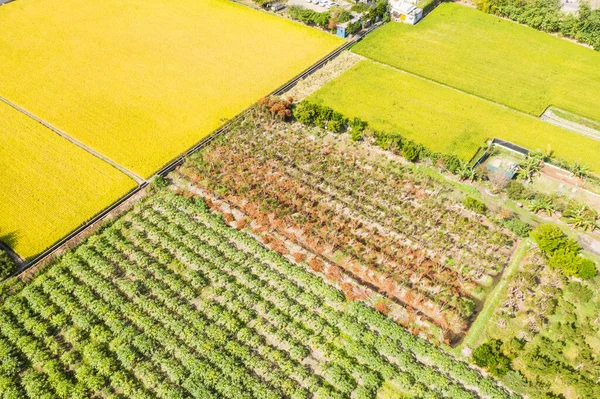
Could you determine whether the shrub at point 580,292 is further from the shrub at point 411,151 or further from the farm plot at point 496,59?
the farm plot at point 496,59

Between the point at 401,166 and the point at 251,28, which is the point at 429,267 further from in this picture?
the point at 251,28

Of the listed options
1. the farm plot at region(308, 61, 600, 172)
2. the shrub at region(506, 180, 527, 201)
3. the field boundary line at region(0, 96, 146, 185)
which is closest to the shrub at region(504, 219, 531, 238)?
the shrub at region(506, 180, 527, 201)

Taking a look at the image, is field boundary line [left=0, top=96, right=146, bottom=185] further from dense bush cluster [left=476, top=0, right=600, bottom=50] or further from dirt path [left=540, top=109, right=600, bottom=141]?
dense bush cluster [left=476, top=0, right=600, bottom=50]

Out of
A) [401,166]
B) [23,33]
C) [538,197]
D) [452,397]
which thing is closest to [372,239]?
[401,166]

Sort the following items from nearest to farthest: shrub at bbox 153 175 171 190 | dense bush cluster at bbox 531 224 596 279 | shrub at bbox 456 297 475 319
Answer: shrub at bbox 456 297 475 319
dense bush cluster at bbox 531 224 596 279
shrub at bbox 153 175 171 190

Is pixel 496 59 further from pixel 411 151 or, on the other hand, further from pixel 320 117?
pixel 320 117

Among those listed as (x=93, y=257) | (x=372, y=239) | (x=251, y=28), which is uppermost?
(x=251, y=28)
